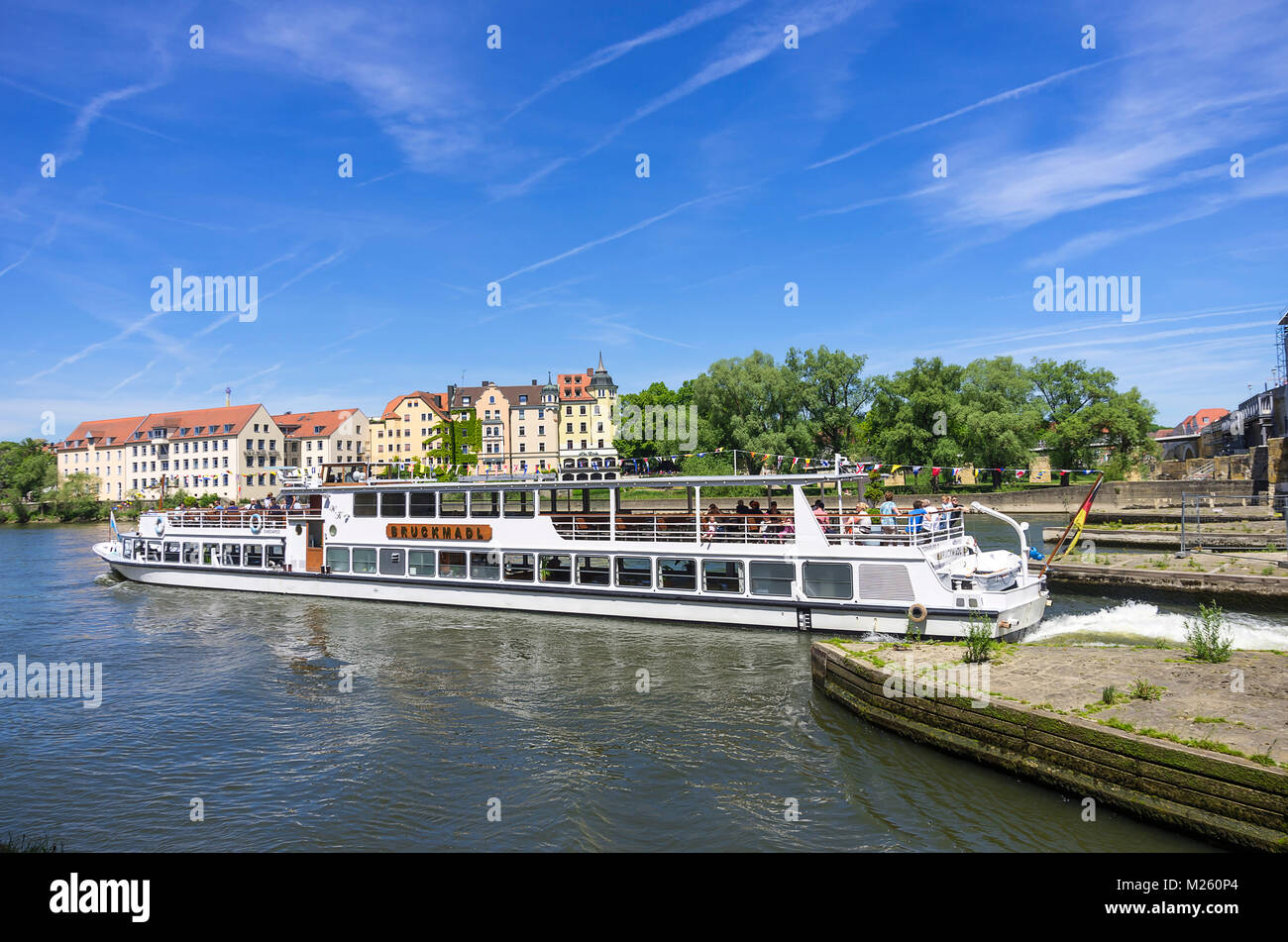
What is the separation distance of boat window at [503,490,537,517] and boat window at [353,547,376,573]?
259 inches

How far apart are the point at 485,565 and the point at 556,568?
3082 millimetres

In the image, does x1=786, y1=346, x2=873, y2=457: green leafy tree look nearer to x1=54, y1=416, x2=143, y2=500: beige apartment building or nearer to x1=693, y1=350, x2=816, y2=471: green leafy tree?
x1=693, y1=350, x2=816, y2=471: green leafy tree

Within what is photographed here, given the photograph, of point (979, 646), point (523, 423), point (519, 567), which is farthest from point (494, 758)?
point (523, 423)

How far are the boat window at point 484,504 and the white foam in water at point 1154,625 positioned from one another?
18955 mm

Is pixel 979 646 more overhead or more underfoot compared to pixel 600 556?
more underfoot

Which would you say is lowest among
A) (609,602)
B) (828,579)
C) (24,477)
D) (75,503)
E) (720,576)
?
(609,602)

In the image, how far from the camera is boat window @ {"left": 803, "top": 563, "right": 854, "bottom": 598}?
74.9ft

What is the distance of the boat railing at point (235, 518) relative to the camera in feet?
110

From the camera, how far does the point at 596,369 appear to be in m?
121

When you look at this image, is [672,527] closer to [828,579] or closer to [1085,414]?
[828,579]

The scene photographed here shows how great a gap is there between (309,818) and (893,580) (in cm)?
1623

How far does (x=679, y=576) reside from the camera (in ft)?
85.4
